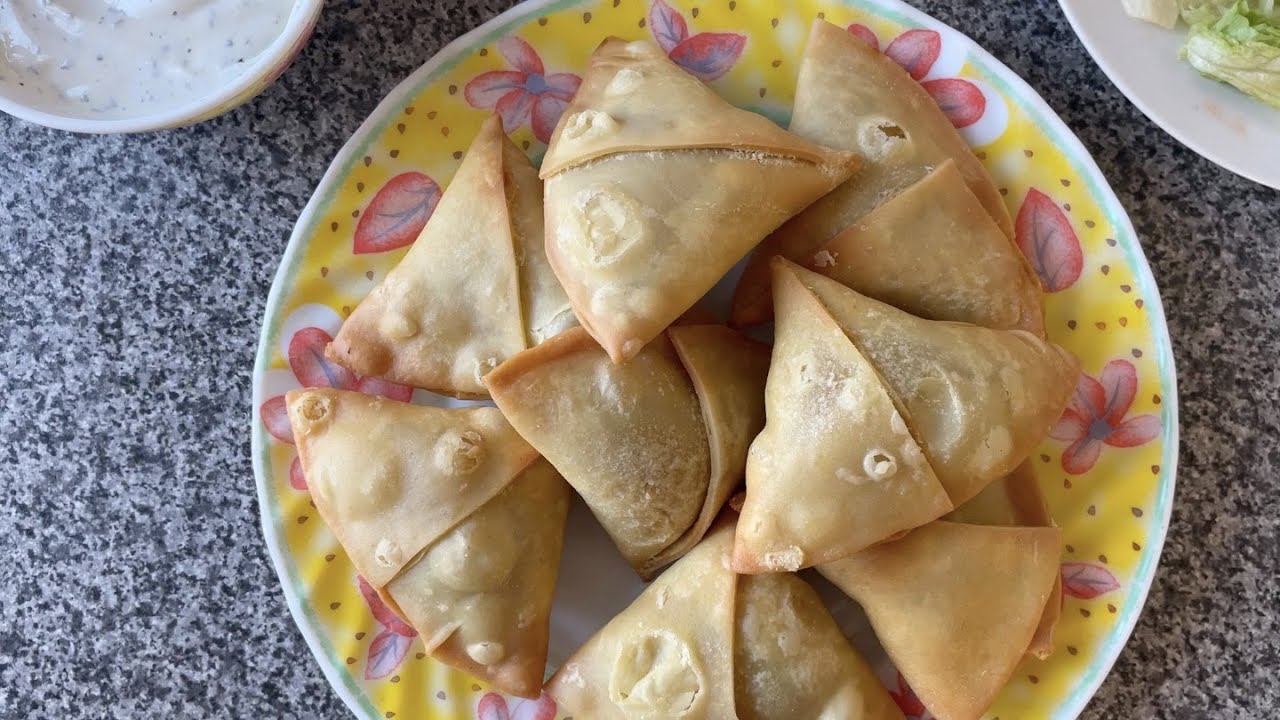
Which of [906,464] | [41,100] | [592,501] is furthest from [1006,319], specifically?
[41,100]

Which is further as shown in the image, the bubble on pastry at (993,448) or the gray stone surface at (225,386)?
the gray stone surface at (225,386)

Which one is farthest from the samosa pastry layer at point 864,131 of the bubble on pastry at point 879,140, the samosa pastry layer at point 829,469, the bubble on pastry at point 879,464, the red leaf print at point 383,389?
the red leaf print at point 383,389

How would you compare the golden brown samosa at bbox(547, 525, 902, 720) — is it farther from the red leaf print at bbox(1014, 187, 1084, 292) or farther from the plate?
the plate

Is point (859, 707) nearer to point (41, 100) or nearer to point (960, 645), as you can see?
point (960, 645)

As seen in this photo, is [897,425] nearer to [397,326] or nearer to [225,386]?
[397,326]

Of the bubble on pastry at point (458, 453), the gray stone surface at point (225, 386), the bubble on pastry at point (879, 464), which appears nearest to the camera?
the bubble on pastry at point (879, 464)

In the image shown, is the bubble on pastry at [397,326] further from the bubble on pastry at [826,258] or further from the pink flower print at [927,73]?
the pink flower print at [927,73]
